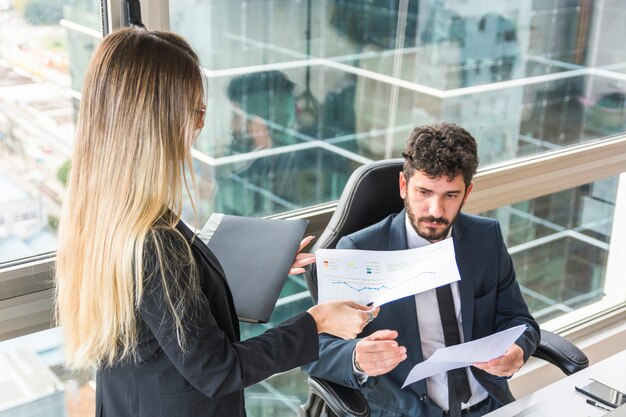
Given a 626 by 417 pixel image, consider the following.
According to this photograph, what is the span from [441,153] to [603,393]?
0.74 metres

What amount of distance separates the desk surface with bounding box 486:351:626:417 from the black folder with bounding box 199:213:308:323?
1.92 ft

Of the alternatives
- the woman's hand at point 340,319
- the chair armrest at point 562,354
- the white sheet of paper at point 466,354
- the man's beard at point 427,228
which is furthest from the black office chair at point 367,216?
the woman's hand at point 340,319

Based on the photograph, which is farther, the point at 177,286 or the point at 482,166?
the point at 482,166

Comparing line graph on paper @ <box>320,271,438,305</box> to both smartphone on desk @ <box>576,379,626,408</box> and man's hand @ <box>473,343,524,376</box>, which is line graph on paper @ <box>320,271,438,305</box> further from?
smartphone on desk @ <box>576,379,626,408</box>

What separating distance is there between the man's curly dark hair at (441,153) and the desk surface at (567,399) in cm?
60

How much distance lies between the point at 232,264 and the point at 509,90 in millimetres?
2218

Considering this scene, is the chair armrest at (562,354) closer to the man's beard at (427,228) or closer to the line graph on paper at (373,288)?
the man's beard at (427,228)

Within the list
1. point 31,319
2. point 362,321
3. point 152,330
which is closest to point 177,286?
point 152,330

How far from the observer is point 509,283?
2.22 metres

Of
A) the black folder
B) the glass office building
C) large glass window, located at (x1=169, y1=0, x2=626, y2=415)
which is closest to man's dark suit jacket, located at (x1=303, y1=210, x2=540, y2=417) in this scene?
the black folder

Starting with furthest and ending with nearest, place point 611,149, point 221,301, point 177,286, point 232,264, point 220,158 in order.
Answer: point 611,149 < point 220,158 < point 232,264 < point 221,301 < point 177,286

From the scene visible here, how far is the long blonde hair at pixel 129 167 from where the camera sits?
1309 millimetres

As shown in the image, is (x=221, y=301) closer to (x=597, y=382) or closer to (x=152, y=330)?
(x=152, y=330)

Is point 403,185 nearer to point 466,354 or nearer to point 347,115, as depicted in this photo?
point 466,354
